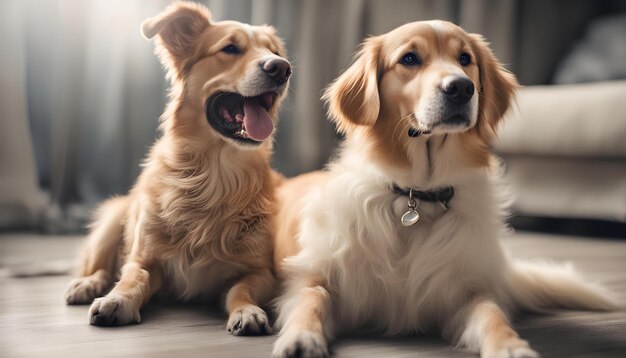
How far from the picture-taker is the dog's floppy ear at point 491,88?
1729 millimetres

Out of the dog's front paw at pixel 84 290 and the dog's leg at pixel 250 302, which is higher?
the dog's leg at pixel 250 302

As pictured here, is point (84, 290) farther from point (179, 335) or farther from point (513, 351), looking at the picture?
point (513, 351)

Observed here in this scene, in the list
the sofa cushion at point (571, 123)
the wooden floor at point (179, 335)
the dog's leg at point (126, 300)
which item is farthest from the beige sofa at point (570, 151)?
the dog's leg at point (126, 300)

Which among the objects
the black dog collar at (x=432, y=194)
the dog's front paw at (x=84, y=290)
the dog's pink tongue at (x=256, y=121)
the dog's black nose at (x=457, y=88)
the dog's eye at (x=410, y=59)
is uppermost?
the dog's eye at (x=410, y=59)

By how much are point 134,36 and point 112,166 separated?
2.30 ft

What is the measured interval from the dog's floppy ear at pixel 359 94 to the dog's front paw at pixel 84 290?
89cm

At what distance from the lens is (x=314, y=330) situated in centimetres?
139

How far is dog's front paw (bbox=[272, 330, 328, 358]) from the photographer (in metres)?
1.31

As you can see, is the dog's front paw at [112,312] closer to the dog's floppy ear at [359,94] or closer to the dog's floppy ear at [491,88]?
the dog's floppy ear at [359,94]

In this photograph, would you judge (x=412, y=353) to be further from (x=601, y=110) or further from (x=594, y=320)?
(x=601, y=110)

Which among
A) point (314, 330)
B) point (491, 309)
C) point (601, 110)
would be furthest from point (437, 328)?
point (601, 110)

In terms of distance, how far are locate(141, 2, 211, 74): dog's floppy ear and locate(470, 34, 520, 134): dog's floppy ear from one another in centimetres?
82

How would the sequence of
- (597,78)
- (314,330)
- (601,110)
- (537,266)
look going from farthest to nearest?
(597,78) < (601,110) < (537,266) < (314,330)

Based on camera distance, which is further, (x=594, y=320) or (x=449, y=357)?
(x=594, y=320)
